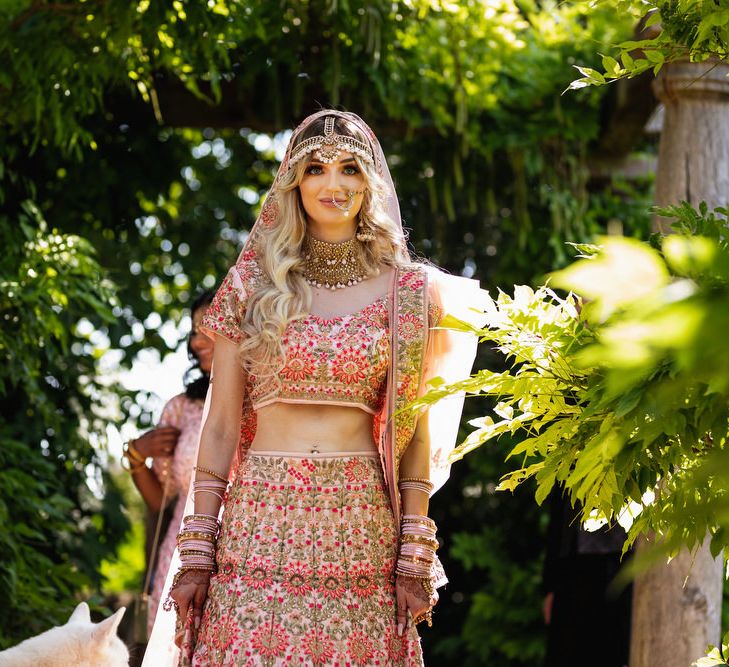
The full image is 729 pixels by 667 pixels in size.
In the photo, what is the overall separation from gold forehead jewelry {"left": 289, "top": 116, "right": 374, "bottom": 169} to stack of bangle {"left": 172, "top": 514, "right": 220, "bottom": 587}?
0.95 metres

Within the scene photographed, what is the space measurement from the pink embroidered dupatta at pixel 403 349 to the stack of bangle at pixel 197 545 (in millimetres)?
229

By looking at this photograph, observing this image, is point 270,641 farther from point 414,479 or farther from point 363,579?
point 414,479

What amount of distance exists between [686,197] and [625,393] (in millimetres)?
2756

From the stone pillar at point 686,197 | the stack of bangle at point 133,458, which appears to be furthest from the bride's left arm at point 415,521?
the stack of bangle at point 133,458

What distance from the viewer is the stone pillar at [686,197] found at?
4.05 m

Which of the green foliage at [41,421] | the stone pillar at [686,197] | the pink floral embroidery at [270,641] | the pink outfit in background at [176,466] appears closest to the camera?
the pink floral embroidery at [270,641]

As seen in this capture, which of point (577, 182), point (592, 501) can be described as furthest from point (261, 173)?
point (592, 501)

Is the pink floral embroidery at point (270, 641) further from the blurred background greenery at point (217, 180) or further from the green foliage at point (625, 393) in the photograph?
the blurred background greenery at point (217, 180)

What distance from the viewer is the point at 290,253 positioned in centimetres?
300

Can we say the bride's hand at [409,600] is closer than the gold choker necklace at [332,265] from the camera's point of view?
Yes

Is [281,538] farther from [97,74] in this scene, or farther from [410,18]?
[410,18]

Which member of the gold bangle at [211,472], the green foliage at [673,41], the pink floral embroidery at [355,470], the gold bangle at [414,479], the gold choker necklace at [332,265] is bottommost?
the gold bangle at [211,472]

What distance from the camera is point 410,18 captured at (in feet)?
18.5

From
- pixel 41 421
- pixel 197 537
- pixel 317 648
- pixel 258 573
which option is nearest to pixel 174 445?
pixel 41 421
